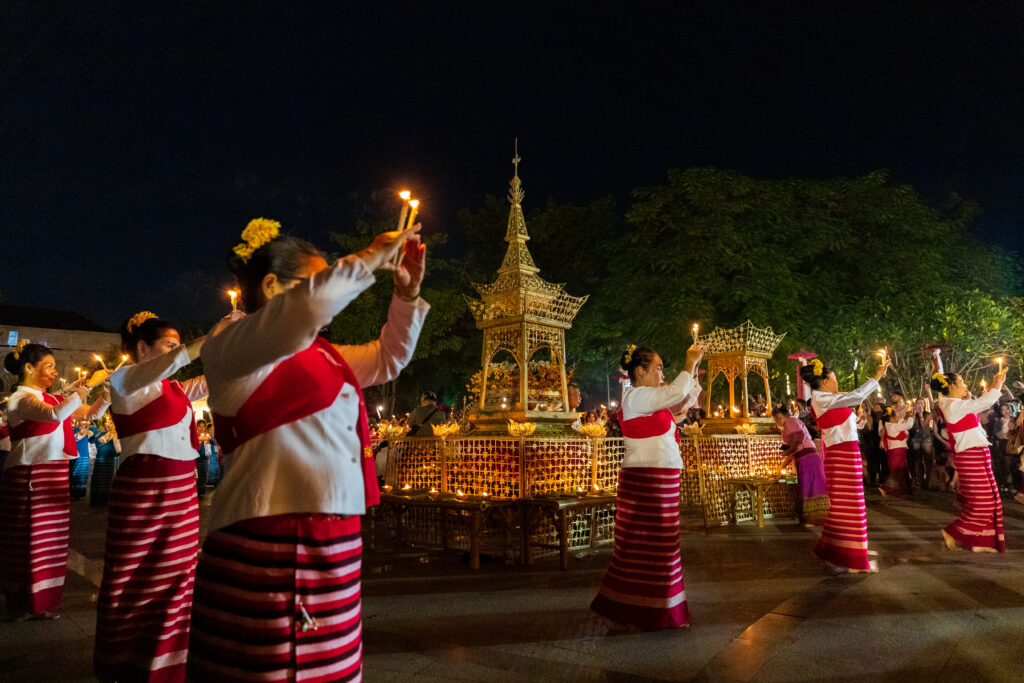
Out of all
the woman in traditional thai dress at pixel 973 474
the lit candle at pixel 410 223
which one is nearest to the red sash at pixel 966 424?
the woman in traditional thai dress at pixel 973 474

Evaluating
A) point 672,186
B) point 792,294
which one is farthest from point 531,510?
point 672,186

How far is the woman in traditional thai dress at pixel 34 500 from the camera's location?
4.80m

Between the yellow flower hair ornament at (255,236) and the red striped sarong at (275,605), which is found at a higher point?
the yellow flower hair ornament at (255,236)

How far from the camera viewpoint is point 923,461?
14.7 metres

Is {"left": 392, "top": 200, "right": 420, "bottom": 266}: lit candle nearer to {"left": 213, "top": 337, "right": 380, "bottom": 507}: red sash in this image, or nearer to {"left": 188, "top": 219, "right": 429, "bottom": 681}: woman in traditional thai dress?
{"left": 188, "top": 219, "right": 429, "bottom": 681}: woman in traditional thai dress

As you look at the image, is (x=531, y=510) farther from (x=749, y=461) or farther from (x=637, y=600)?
(x=749, y=461)

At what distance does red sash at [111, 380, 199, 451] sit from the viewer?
11.9ft

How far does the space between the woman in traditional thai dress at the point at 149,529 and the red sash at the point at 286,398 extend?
5.09 feet

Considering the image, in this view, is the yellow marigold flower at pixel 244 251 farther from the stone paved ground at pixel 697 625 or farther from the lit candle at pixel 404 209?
the stone paved ground at pixel 697 625

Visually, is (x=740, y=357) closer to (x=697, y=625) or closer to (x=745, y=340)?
(x=745, y=340)

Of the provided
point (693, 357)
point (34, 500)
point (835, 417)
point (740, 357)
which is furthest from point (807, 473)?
point (34, 500)

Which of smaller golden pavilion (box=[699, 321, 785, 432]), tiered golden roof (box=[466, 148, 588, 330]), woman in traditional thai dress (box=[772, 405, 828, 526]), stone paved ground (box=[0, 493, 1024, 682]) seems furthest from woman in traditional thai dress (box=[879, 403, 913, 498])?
tiered golden roof (box=[466, 148, 588, 330])

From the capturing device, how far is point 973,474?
7.56 metres

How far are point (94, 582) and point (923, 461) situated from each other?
1639 cm
